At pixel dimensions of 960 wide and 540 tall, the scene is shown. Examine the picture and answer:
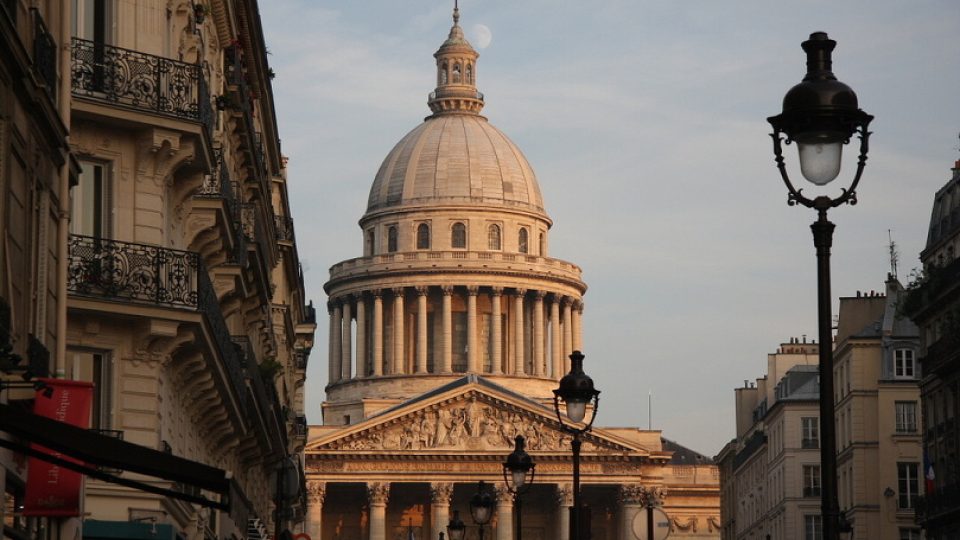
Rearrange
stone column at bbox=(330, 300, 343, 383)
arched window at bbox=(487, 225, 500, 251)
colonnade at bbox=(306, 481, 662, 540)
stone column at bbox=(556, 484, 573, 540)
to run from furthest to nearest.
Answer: arched window at bbox=(487, 225, 500, 251), stone column at bbox=(330, 300, 343, 383), stone column at bbox=(556, 484, 573, 540), colonnade at bbox=(306, 481, 662, 540)

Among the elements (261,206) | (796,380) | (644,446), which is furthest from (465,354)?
(261,206)

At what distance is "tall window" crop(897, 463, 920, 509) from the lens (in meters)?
A: 89.4

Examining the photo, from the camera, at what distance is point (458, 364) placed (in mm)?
168625

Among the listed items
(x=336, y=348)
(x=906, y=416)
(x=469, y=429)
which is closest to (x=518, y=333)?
(x=336, y=348)

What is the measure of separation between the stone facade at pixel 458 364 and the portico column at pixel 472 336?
0.14 metres

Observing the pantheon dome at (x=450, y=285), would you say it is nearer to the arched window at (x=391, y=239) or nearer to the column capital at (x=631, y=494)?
the arched window at (x=391, y=239)

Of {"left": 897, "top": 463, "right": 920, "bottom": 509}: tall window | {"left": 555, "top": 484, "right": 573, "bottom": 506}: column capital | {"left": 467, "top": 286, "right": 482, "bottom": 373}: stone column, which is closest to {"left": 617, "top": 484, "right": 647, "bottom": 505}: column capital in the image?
{"left": 555, "top": 484, "right": 573, "bottom": 506}: column capital

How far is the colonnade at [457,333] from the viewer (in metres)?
168

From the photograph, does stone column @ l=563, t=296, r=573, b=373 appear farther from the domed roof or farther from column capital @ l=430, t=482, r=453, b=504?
column capital @ l=430, t=482, r=453, b=504

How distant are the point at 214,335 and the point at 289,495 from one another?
235 centimetres

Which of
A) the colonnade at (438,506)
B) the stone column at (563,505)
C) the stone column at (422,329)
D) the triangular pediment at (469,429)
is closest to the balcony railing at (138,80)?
the colonnade at (438,506)

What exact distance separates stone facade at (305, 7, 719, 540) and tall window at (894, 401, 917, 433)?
183 ft

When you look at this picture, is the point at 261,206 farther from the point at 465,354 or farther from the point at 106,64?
the point at 465,354

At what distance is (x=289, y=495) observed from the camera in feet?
107
